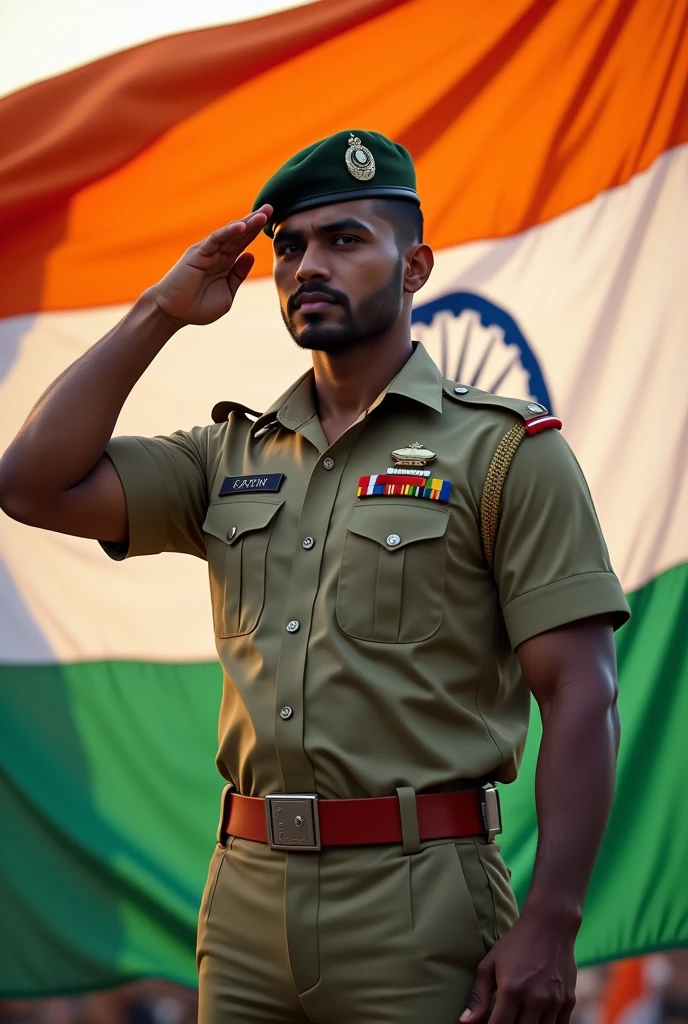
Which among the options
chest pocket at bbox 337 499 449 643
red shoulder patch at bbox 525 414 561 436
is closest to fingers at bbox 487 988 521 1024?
chest pocket at bbox 337 499 449 643

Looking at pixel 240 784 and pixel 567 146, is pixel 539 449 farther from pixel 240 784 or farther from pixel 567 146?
pixel 567 146

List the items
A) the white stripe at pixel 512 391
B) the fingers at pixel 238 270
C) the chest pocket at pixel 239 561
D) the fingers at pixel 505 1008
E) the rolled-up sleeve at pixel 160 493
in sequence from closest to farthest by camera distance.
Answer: the fingers at pixel 505 1008 → the chest pocket at pixel 239 561 → the rolled-up sleeve at pixel 160 493 → the fingers at pixel 238 270 → the white stripe at pixel 512 391

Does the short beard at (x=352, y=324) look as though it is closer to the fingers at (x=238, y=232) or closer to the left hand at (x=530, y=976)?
the fingers at (x=238, y=232)

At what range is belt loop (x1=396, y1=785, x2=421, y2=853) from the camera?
1.56 m

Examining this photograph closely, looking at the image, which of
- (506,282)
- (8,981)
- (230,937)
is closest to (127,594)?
(8,981)

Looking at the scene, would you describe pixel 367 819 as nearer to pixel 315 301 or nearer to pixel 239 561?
pixel 239 561

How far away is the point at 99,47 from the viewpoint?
3186 mm

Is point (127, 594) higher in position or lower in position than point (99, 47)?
lower

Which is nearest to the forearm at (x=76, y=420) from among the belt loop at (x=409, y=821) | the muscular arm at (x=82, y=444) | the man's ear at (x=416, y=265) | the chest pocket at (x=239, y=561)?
the muscular arm at (x=82, y=444)

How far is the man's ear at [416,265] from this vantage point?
1.97 metres

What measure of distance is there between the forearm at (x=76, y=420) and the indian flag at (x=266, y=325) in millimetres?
1180

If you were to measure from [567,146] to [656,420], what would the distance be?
74 cm

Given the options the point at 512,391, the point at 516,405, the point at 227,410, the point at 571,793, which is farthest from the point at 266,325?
the point at 571,793

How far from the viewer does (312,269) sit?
1.81m
